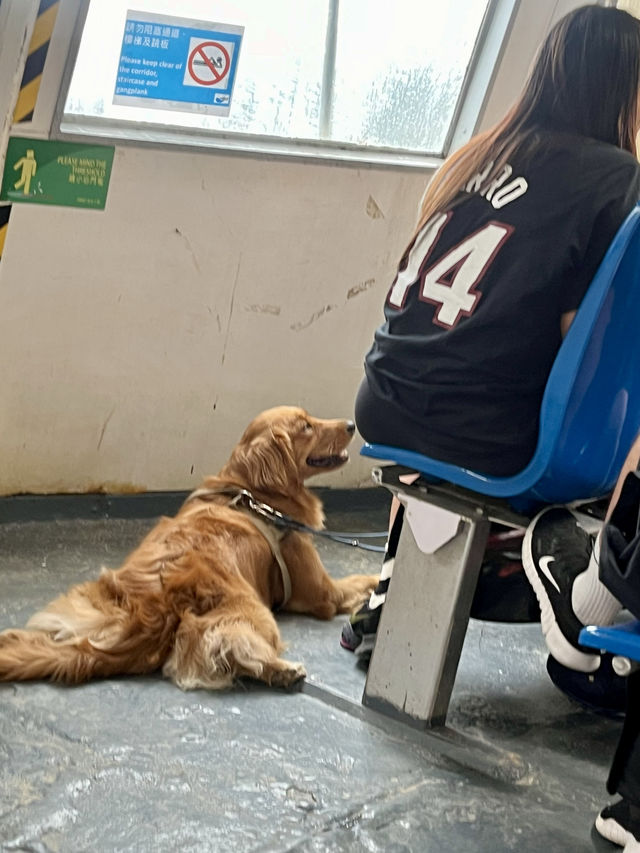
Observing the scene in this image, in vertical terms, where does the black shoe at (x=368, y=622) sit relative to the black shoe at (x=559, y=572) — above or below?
below

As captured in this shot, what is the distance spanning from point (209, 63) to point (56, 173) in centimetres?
65

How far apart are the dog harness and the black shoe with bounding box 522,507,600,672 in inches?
43.0

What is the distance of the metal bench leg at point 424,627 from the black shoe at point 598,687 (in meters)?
0.32

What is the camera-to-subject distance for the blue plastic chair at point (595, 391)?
2305 mm

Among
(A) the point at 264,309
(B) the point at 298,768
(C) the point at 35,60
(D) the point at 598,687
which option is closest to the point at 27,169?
(C) the point at 35,60

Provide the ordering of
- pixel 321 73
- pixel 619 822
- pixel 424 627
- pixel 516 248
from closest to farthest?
pixel 619 822
pixel 516 248
pixel 424 627
pixel 321 73

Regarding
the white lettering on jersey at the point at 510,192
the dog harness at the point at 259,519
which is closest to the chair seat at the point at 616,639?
the white lettering on jersey at the point at 510,192

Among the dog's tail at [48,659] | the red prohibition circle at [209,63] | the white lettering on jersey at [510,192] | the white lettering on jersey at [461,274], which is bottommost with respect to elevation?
the dog's tail at [48,659]

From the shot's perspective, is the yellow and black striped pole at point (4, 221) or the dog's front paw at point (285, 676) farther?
the yellow and black striped pole at point (4, 221)

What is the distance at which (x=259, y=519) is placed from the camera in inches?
132

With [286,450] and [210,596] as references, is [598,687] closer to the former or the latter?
[210,596]

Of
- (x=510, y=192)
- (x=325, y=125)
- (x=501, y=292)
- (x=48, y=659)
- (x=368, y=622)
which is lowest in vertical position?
(x=48, y=659)

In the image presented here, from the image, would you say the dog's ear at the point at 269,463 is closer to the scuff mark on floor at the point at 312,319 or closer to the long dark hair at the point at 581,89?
the scuff mark on floor at the point at 312,319

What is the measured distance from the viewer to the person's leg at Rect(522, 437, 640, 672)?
6.79ft
